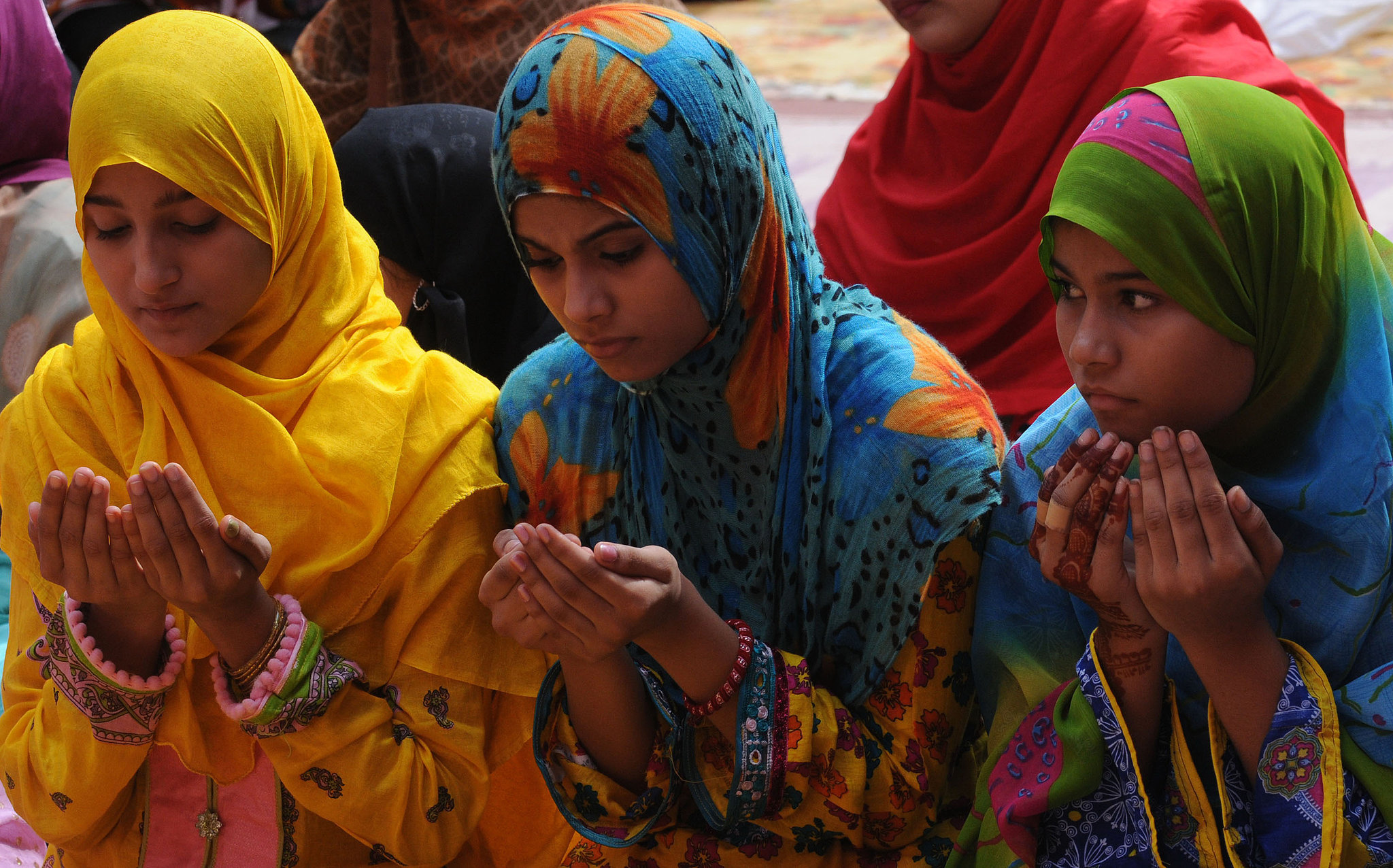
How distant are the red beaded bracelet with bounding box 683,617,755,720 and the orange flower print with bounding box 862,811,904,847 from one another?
0.22 meters

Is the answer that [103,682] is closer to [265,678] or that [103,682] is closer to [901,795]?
[265,678]

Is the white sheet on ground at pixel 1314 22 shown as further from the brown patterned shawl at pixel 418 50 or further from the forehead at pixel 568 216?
the forehead at pixel 568 216

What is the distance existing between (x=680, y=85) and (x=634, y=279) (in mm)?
201

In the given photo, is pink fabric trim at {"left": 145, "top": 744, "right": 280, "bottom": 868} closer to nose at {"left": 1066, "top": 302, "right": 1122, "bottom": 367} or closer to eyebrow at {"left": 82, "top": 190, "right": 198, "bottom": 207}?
eyebrow at {"left": 82, "top": 190, "right": 198, "bottom": 207}

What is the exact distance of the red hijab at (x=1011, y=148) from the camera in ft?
7.76

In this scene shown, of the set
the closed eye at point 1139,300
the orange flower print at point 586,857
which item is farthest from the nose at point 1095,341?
the orange flower print at point 586,857

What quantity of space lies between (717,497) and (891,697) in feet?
0.97

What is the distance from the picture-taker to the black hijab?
2234 mm

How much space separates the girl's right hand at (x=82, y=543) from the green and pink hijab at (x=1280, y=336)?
35.2 inches

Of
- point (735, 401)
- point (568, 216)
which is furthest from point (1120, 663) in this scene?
point (568, 216)

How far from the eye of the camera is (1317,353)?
4.09ft

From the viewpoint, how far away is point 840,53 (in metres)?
7.86

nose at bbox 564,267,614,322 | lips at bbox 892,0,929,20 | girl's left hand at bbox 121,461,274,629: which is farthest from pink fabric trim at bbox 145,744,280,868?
lips at bbox 892,0,929,20

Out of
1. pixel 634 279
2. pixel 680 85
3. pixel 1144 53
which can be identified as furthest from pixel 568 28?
pixel 1144 53
